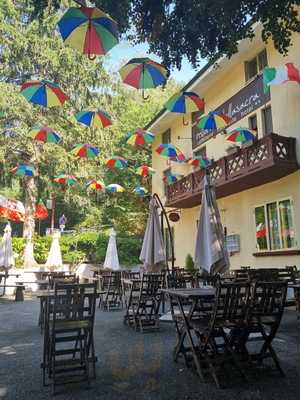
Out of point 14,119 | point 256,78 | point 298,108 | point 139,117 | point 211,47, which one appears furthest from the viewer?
point 139,117

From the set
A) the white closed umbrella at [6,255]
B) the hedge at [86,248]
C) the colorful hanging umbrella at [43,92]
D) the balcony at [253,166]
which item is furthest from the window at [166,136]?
the colorful hanging umbrella at [43,92]

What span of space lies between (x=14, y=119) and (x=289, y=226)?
1500cm

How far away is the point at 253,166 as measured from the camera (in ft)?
35.7

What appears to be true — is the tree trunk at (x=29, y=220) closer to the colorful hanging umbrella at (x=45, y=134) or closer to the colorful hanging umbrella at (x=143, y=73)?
the colorful hanging umbrella at (x=45, y=134)

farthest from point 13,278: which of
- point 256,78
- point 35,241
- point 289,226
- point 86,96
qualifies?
point 256,78

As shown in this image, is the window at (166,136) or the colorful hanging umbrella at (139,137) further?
the window at (166,136)

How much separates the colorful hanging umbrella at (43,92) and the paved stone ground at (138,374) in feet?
17.9

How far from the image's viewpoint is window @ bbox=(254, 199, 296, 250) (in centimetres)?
1098

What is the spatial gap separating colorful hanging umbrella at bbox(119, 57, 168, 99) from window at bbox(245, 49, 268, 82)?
728cm

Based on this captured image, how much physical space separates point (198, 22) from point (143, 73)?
223 cm

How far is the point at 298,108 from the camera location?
426 inches

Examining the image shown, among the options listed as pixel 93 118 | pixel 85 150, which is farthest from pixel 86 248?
pixel 93 118

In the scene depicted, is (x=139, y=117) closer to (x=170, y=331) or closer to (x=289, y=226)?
(x=289, y=226)

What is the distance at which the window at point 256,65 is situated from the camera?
12673 mm
